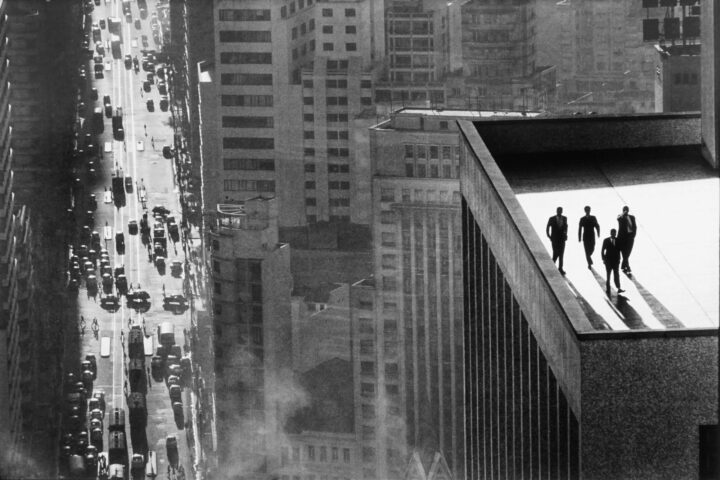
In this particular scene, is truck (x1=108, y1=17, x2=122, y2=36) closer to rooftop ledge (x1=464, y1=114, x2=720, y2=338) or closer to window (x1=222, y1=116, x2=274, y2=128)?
window (x1=222, y1=116, x2=274, y2=128)

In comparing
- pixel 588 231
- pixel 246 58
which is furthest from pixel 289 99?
pixel 588 231

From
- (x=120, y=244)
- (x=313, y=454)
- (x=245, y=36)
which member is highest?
(x=245, y=36)

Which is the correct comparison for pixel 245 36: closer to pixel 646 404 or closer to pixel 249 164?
pixel 249 164

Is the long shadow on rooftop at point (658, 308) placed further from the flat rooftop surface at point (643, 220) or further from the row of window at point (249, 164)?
the row of window at point (249, 164)

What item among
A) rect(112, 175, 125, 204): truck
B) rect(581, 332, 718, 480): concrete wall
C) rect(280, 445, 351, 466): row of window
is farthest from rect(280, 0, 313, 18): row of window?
rect(581, 332, 718, 480): concrete wall

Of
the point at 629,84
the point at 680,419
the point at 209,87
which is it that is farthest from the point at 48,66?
the point at 680,419
